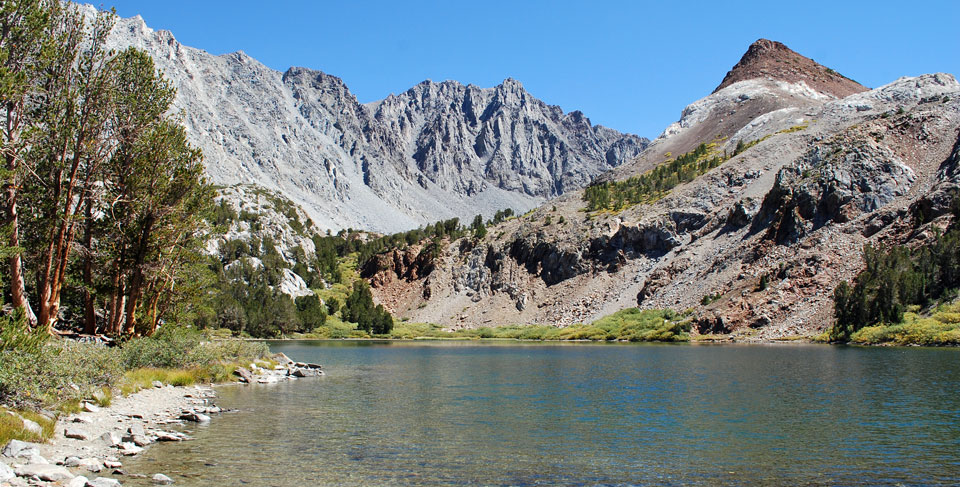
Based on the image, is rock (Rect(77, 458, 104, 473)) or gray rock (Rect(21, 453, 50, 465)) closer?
gray rock (Rect(21, 453, 50, 465))

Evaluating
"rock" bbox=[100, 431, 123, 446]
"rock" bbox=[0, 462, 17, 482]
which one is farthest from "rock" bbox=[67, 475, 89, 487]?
"rock" bbox=[100, 431, 123, 446]

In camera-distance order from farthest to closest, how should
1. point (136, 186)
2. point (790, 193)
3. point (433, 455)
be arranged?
1. point (790, 193)
2. point (136, 186)
3. point (433, 455)

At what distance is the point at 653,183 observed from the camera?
167500 millimetres

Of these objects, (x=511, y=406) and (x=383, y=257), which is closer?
(x=511, y=406)

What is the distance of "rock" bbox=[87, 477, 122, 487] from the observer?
14.4 metres

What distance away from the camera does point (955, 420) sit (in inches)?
1010

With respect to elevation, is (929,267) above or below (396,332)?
above

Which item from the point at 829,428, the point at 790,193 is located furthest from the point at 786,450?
the point at 790,193

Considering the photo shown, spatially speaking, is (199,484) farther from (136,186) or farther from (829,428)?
(136,186)

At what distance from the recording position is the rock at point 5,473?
13508 millimetres

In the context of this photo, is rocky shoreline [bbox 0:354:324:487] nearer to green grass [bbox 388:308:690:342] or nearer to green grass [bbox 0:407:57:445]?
green grass [bbox 0:407:57:445]

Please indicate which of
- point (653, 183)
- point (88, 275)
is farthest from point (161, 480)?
point (653, 183)

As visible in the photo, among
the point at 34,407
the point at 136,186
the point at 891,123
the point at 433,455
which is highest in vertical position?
the point at 891,123

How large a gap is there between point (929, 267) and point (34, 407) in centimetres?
9518
